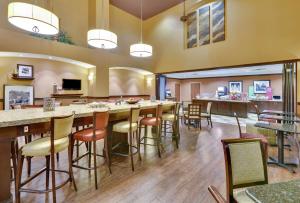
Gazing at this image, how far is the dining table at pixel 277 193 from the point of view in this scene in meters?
0.74

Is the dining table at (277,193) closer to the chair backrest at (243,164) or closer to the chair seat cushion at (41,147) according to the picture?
the chair backrest at (243,164)

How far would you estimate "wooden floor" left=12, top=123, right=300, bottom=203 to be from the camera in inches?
74.5

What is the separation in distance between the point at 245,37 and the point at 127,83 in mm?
5896

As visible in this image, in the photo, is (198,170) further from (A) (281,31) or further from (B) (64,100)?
(B) (64,100)

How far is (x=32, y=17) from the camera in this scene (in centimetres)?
230

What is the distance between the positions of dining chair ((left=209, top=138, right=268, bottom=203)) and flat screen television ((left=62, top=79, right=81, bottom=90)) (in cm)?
717

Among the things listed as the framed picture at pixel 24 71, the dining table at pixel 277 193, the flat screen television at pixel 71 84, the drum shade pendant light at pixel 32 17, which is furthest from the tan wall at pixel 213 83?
the dining table at pixel 277 193

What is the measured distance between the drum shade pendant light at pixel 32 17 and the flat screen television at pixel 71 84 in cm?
444

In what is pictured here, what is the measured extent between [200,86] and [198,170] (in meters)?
10.4

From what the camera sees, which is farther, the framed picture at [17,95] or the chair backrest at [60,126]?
the framed picture at [17,95]

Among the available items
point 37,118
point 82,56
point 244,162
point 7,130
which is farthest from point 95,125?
point 82,56

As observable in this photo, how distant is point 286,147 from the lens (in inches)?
142

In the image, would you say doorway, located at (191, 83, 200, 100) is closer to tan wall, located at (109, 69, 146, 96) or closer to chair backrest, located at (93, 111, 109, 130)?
tan wall, located at (109, 69, 146, 96)

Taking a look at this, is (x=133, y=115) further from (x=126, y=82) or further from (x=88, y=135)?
(x=126, y=82)
